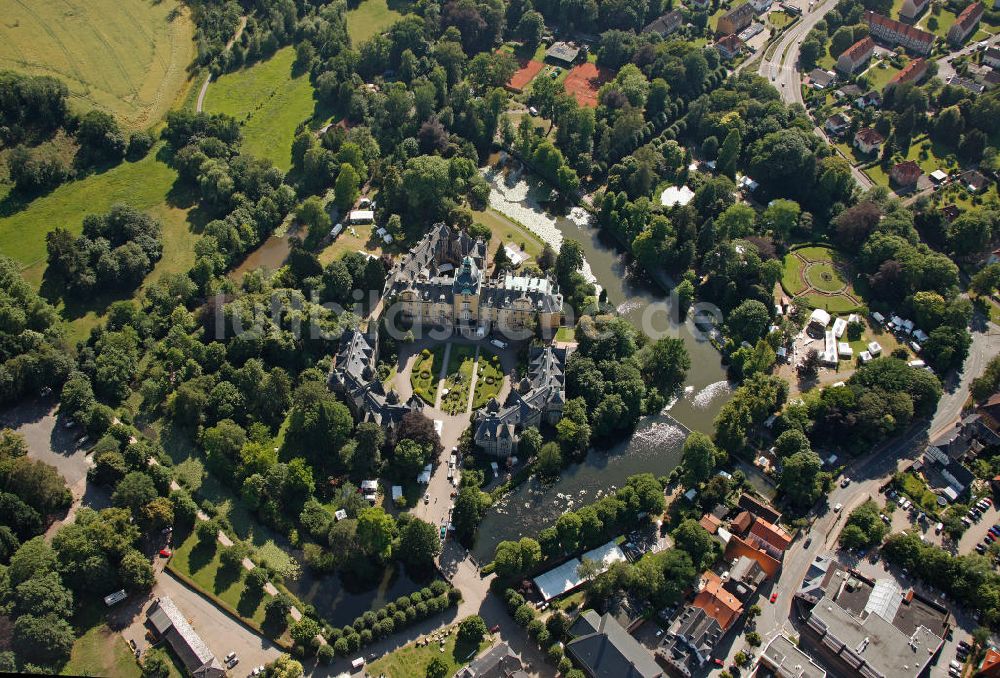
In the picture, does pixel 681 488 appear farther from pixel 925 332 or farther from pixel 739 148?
pixel 739 148

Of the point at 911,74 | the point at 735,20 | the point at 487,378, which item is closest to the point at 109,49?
the point at 487,378

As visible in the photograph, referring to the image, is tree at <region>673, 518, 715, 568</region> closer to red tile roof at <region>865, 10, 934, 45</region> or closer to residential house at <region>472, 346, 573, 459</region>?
residential house at <region>472, 346, 573, 459</region>

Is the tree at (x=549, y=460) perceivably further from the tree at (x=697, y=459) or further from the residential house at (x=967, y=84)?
the residential house at (x=967, y=84)

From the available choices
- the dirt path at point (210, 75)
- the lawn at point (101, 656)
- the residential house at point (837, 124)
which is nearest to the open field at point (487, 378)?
the lawn at point (101, 656)

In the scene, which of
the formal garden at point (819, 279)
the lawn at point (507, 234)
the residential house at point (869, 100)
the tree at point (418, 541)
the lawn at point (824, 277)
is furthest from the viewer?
the residential house at point (869, 100)

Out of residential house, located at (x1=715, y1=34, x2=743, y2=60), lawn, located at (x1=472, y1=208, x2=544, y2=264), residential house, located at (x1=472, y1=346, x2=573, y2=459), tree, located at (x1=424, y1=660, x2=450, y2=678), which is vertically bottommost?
tree, located at (x1=424, y1=660, x2=450, y2=678)

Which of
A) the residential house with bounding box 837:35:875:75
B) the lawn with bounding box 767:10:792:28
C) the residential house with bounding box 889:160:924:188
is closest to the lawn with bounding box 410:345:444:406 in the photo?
the residential house with bounding box 889:160:924:188
